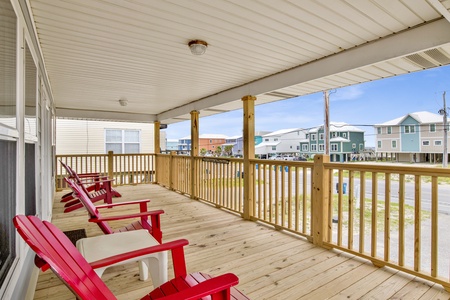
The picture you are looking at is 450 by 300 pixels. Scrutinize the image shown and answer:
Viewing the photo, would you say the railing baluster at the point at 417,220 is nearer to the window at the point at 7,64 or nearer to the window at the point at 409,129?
the window at the point at 409,129

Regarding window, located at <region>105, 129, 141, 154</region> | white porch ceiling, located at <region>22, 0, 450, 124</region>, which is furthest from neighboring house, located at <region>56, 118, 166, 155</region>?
white porch ceiling, located at <region>22, 0, 450, 124</region>

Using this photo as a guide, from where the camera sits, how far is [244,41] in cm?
271

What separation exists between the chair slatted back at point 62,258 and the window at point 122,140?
922 cm

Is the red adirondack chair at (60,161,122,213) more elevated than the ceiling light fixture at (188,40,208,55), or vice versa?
the ceiling light fixture at (188,40,208,55)

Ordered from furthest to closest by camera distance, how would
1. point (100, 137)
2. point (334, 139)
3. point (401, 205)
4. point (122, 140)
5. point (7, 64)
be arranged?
point (122, 140)
point (100, 137)
point (334, 139)
point (401, 205)
point (7, 64)

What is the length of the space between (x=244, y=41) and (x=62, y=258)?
2507 mm

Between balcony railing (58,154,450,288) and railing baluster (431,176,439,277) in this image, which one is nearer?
railing baluster (431,176,439,277)

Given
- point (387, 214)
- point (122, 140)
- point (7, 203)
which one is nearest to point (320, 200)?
point (387, 214)

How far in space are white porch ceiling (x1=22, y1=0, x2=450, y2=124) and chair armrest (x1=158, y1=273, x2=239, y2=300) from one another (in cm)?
197

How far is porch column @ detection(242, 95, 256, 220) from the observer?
4164 millimetres

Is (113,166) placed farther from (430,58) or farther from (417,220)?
(430,58)

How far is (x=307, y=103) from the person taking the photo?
70.6 ft

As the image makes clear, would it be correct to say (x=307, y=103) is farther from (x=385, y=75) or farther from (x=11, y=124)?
(x=11, y=124)

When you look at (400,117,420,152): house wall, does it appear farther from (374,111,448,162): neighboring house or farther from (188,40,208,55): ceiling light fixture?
(188,40,208,55): ceiling light fixture
